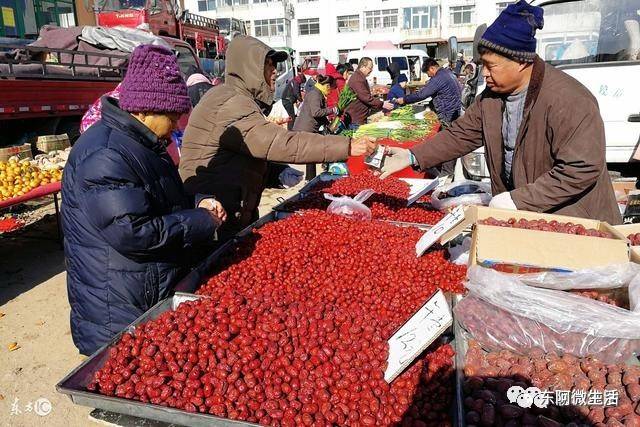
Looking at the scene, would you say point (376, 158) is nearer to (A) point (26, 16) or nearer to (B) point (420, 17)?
(A) point (26, 16)

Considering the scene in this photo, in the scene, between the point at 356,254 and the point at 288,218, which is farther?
the point at 288,218

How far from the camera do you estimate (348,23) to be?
48094mm

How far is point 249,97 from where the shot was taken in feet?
10.2

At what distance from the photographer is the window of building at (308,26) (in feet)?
161

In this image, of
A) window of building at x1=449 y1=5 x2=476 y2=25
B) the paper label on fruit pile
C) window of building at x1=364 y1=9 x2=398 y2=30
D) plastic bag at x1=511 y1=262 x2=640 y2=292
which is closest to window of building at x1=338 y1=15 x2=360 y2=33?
window of building at x1=364 y1=9 x2=398 y2=30

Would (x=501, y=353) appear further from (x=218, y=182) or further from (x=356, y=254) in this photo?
(x=218, y=182)

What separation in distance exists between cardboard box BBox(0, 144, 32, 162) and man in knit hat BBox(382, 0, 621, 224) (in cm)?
703

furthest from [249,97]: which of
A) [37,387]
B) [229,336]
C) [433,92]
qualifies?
[433,92]

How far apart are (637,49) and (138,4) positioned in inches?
533

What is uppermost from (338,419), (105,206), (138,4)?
(138,4)

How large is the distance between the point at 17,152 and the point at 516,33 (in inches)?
299

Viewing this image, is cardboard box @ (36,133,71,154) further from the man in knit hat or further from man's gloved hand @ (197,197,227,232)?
the man in knit hat

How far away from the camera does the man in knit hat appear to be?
7.79 feet

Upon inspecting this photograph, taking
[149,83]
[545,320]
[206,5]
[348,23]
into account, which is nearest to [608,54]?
[545,320]
